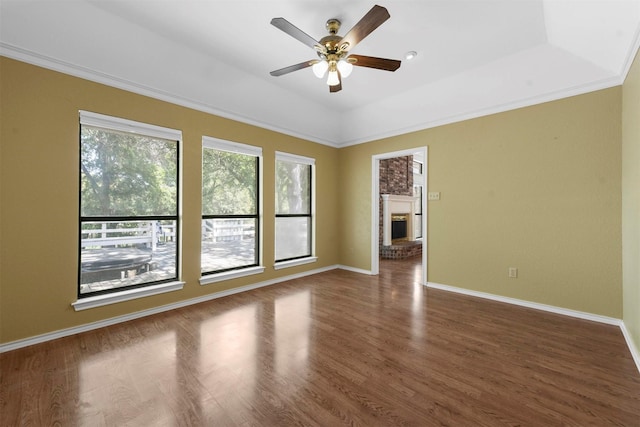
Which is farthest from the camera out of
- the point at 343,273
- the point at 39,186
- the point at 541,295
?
the point at 343,273

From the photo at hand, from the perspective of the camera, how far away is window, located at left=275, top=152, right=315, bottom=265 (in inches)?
191

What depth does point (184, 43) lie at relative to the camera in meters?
3.05

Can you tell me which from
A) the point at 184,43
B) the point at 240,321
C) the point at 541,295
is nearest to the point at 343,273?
the point at 240,321

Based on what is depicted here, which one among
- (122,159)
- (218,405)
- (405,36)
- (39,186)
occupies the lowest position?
(218,405)

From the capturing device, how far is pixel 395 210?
7.46 meters

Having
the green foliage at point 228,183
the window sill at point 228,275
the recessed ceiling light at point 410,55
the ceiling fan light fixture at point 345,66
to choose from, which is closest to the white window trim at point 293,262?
the window sill at point 228,275

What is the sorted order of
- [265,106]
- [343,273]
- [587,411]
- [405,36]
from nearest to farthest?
[587,411], [405,36], [265,106], [343,273]

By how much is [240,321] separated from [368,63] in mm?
3071

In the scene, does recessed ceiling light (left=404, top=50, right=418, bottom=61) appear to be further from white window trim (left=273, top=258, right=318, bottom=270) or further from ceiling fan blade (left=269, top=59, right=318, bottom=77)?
white window trim (left=273, top=258, right=318, bottom=270)

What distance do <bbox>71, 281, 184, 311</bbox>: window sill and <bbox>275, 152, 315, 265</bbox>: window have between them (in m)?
1.81

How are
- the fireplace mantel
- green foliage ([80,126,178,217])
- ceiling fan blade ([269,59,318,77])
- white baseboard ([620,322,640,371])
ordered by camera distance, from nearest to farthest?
1. white baseboard ([620,322,640,371])
2. ceiling fan blade ([269,59,318,77])
3. green foliage ([80,126,178,217])
4. the fireplace mantel

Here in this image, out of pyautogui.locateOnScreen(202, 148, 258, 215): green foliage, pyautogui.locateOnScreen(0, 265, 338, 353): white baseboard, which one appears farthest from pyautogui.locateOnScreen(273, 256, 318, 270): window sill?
pyautogui.locateOnScreen(202, 148, 258, 215): green foliage

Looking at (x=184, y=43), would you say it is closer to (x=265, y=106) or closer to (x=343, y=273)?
(x=265, y=106)

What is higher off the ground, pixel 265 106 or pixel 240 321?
pixel 265 106
